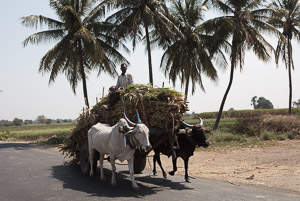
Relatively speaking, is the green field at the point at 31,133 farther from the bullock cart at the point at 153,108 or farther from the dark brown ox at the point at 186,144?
the dark brown ox at the point at 186,144

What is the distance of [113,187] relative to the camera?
24.4 feet

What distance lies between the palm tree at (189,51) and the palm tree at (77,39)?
11.9 feet

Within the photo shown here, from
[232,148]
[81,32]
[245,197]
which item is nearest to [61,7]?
[81,32]

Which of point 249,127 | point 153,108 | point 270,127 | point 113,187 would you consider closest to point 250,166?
point 153,108

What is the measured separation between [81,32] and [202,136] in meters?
13.4

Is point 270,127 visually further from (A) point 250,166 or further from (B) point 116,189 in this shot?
(B) point 116,189

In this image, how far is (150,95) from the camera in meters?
7.64

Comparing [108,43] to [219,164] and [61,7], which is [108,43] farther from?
[219,164]

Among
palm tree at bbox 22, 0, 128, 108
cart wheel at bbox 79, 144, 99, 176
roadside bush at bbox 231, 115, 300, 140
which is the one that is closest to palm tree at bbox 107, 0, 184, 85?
palm tree at bbox 22, 0, 128, 108

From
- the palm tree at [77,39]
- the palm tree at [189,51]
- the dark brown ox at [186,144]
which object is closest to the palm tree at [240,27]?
the palm tree at [189,51]

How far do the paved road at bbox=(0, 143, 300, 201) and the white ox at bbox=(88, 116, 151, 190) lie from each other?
1.34ft

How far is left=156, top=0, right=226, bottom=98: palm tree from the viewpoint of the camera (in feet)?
73.3

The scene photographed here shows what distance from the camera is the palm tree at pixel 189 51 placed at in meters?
22.3

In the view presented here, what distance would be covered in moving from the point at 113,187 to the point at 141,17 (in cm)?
1492
